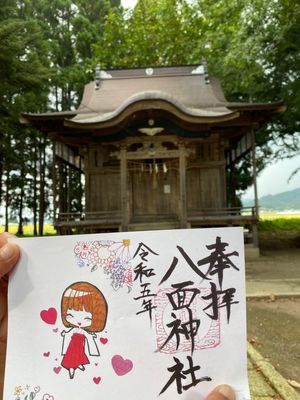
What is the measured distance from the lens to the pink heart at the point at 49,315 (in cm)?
126

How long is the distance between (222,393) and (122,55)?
1956cm

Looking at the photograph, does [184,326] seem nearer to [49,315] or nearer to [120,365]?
[120,365]

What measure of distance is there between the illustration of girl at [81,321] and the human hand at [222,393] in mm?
467

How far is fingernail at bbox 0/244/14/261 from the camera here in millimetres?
1236

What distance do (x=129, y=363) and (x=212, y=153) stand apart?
9795mm

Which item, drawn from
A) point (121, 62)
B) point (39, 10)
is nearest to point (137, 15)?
point (121, 62)

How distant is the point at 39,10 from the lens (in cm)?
2044

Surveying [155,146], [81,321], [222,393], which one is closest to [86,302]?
[81,321]

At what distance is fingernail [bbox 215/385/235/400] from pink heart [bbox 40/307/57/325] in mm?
696

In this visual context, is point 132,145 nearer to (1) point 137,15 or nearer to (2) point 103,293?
(2) point 103,293

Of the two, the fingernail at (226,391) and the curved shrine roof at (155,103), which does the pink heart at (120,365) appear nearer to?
the fingernail at (226,391)

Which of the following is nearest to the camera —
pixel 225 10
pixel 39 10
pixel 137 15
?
pixel 225 10

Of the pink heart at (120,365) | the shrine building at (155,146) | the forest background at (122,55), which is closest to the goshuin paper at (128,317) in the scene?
the pink heart at (120,365)

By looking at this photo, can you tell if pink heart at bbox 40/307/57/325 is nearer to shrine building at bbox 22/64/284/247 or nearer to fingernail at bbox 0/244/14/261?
fingernail at bbox 0/244/14/261
